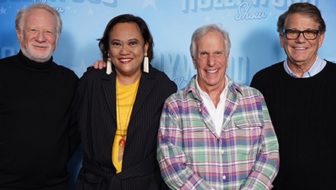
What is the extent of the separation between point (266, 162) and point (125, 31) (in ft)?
2.93

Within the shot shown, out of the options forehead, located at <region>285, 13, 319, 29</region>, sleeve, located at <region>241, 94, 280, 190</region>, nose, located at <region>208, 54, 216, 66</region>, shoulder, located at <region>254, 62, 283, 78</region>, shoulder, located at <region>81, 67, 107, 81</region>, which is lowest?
sleeve, located at <region>241, 94, 280, 190</region>

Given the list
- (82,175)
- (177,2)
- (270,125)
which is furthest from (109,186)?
(177,2)

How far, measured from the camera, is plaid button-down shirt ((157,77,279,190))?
1800 millimetres

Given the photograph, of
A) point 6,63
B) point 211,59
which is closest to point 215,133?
point 211,59

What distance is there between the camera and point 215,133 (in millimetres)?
1809

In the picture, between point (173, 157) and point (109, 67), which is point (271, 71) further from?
point (109, 67)

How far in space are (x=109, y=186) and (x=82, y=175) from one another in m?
0.20

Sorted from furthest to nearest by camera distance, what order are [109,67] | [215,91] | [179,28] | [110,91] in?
[179,28], [109,67], [110,91], [215,91]

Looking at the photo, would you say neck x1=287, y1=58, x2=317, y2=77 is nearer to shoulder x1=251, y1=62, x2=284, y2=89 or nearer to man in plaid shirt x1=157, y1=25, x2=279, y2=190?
shoulder x1=251, y1=62, x2=284, y2=89

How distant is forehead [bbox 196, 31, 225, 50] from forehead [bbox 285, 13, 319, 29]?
1.14ft

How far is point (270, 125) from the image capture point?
1.87 metres

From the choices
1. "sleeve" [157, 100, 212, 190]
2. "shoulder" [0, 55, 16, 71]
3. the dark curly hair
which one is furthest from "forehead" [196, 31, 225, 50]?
"shoulder" [0, 55, 16, 71]

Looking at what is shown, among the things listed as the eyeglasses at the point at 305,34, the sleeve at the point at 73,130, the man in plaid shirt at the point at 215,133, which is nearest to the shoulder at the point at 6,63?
the sleeve at the point at 73,130

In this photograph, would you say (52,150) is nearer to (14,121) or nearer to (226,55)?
(14,121)
